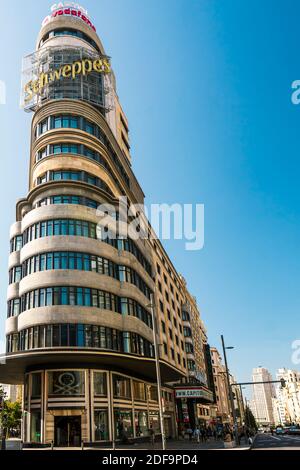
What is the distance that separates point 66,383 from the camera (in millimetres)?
31312

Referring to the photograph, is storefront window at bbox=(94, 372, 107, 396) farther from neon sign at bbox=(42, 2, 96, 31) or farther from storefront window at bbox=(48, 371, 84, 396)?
neon sign at bbox=(42, 2, 96, 31)

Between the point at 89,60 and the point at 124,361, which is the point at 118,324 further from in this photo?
the point at 89,60

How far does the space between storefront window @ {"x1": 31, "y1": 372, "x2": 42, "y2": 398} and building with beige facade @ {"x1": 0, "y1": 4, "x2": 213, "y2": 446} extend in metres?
0.08

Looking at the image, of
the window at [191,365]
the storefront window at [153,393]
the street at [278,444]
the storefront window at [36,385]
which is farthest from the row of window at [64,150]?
the window at [191,365]

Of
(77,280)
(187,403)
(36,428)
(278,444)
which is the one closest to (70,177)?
(77,280)

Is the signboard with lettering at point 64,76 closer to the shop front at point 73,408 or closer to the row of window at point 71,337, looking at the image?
the row of window at point 71,337

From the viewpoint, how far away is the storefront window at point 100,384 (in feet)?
106

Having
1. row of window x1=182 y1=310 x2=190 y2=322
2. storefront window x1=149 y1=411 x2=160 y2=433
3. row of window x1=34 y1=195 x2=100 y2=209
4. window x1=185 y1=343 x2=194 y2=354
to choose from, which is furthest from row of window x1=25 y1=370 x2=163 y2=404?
row of window x1=182 y1=310 x2=190 y2=322

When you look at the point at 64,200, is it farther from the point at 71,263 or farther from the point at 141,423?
the point at 141,423

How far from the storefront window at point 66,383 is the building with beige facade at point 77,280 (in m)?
0.08

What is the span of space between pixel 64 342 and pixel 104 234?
10.5 m

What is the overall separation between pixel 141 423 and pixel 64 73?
37345mm

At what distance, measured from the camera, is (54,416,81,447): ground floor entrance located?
3025 cm

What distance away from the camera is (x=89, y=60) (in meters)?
48.2
